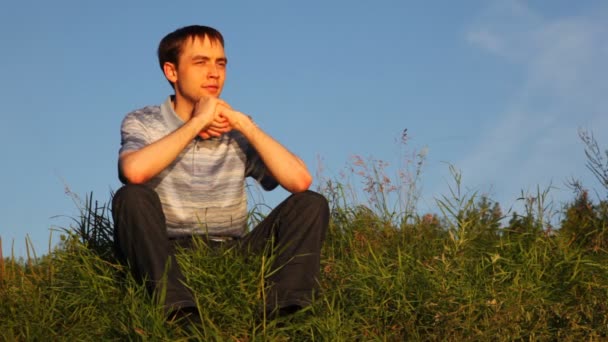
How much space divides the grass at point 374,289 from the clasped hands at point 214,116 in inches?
30.5

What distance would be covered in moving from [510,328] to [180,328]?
2.02 metres

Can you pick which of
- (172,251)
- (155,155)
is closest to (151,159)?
(155,155)

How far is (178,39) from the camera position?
19.1 feet

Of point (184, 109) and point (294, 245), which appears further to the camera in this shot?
point (184, 109)

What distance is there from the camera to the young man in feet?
16.0

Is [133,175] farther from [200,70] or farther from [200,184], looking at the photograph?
→ [200,70]

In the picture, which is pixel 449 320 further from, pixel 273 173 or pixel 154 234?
pixel 154 234

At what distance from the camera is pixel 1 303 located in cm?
616

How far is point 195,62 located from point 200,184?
0.85 metres

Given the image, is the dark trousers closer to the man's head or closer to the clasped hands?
the clasped hands

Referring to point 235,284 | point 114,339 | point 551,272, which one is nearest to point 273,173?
point 235,284

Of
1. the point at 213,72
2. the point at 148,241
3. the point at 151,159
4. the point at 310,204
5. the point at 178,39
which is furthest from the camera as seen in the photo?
the point at 178,39

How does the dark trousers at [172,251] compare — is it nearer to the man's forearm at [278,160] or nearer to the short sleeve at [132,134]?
the man's forearm at [278,160]

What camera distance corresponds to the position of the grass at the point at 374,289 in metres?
4.98
